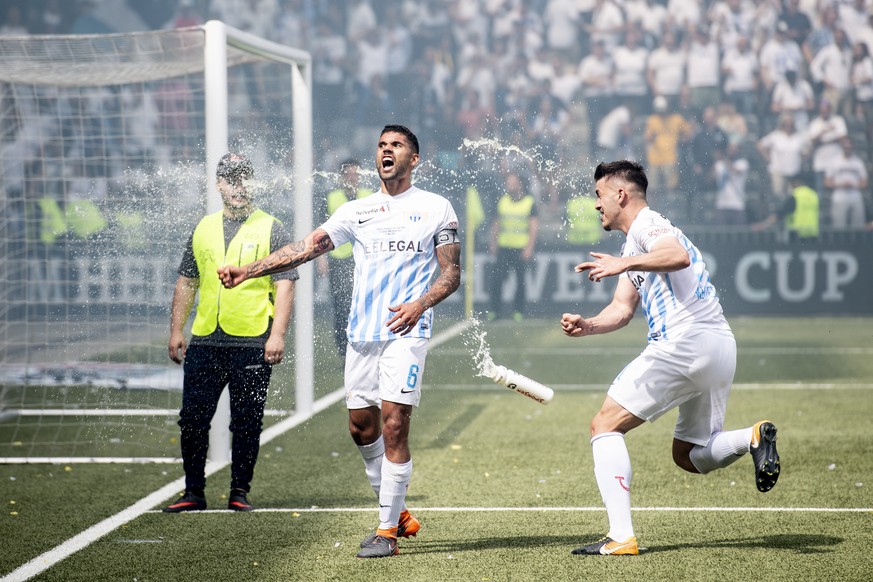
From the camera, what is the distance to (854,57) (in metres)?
20.0

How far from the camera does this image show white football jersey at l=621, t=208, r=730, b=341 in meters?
5.18

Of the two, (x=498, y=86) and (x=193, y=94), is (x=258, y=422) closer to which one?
(x=193, y=94)

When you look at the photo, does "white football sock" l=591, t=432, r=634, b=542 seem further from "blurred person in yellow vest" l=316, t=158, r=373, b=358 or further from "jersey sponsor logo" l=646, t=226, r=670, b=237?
"blurred person in yellow vest" l=316, t=158, r=373, b=358

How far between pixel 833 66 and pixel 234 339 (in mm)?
Answer: 16180

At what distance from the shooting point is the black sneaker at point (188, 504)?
6297 millimetres

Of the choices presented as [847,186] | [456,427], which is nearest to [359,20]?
[847,186]

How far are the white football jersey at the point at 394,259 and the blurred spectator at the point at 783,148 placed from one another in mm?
14714

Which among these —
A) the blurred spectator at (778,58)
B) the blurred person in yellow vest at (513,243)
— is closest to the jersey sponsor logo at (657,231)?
the blurred person in yellow vest at (513,243)

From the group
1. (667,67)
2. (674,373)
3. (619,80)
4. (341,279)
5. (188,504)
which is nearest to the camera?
(674,373)

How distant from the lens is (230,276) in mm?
5410

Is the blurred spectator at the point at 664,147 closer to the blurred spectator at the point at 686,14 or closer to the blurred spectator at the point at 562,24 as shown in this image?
the blurred spectator at the point at 686,14

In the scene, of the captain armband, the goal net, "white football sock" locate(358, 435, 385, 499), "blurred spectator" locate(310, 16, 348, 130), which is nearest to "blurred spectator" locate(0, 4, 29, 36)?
"blurred spectator" locate(310, 16, 348, 130)

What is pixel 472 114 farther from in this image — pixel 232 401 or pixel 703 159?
pixel 232 401

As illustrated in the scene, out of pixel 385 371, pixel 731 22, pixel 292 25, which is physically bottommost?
pixel 385 371
